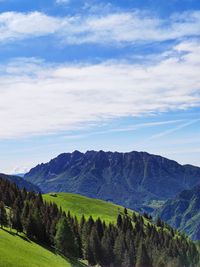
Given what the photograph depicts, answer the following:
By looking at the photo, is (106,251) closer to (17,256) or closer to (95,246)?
(95,246)

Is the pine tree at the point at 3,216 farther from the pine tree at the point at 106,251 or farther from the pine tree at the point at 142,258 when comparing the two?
the pine tree at the point at 142,258

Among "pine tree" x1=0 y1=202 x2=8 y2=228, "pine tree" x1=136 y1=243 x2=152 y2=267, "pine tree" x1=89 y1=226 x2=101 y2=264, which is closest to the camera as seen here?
"pine tree" x1=0 y1=202 x2=8 y2=228

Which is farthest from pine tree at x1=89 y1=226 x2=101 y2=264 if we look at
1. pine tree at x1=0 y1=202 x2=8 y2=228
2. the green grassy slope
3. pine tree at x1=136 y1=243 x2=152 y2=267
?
the green grassy slope

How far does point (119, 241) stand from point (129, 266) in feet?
34.8

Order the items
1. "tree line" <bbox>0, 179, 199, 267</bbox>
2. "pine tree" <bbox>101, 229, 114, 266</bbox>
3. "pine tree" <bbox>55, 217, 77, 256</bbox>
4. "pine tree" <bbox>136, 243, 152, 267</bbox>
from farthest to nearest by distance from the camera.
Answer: "pine tree" <bbox>136, 243, 152, 267</bbox> < "pine tree" <bbox>101, 229, 114, 266</bbox> < "pine tree" <bbox>55, 217, 77, 256</bbox> < "tree line" <bbox>0, 179, 199, 267</bbox>

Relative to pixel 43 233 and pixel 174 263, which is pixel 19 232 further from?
pixel 174 263

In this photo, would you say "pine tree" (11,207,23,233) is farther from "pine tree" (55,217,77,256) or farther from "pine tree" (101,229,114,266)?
"pine tree" (101,229,114,266)

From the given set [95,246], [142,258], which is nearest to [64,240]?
[95,246]

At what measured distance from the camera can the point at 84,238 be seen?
14600 centimetres

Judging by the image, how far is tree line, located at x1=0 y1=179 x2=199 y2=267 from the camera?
113375mm

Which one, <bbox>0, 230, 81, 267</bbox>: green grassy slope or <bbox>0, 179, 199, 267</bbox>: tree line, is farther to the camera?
<bbox>0, 179, 199, 267</bbox>: tree line

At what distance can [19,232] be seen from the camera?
110m

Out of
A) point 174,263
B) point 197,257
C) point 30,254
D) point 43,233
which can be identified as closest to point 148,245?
point 174,263

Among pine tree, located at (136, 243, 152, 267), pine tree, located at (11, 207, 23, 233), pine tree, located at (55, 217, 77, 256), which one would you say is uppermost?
pine tree, located at (11, 207, 23, 233)
